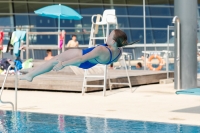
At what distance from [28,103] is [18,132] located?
3.92 meters

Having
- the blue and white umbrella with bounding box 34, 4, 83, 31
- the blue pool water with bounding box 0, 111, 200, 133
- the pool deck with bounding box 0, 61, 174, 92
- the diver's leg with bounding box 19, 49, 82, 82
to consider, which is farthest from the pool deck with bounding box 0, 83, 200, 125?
the blue and white umbrella with bounding box 34, 4, 83, 31

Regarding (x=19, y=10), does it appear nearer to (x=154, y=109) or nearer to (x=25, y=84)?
(x=25, y=84)

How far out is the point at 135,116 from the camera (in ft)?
32.2

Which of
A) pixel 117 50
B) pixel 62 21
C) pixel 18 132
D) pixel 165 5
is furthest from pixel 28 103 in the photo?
pixel 165 5

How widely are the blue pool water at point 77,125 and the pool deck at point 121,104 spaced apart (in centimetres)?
54

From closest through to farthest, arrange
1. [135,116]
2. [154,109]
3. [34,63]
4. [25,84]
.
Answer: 1. [135,116]
2. [154,109]
3. [25,84]
4. [34,63]

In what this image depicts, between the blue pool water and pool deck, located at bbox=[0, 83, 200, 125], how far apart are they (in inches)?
21.1

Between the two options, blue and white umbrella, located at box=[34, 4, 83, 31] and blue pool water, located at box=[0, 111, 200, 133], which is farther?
blue and white umbrella, located at box=[34, 4, 83, 31]

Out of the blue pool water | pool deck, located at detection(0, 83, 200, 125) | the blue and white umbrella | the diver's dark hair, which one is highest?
the blue and white umbrella

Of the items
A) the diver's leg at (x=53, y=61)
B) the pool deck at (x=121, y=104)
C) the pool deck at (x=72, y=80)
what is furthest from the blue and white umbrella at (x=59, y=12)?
the diver's leg at (x=53, y=61)

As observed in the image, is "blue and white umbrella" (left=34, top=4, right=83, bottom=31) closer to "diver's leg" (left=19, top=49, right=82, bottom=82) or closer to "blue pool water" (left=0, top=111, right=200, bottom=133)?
"blue pool water" (left=0, top=111, right=200, bottom=133)

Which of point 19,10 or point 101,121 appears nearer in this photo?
point 101,121

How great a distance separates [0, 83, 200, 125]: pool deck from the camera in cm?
988

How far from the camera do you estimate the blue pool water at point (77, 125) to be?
817 cm
